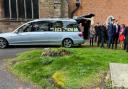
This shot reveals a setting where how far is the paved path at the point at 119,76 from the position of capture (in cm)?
1067

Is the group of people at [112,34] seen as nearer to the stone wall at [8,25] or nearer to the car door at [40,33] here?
the car door at [40,33]

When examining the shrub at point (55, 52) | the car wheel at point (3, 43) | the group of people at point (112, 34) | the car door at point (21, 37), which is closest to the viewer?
the shrub at point (55, 52)

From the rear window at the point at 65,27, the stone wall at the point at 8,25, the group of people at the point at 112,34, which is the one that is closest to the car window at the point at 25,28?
the rear window at the point at 65,27

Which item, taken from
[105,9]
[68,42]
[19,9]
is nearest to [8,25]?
[19,9]

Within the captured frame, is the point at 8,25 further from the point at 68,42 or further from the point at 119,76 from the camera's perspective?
the point at 119,76

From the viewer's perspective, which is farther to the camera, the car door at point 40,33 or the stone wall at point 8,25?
the stone wall at point 8,25

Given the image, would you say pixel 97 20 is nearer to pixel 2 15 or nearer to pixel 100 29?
pixel 2 15

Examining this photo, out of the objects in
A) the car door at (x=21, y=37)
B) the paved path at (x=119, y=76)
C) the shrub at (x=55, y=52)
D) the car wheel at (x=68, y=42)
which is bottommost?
the car wheel at (x=68, y=42)

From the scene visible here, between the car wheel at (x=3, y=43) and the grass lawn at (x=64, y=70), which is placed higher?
the grass lawn at (x=64, y=70)

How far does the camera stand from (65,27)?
86.2 ft

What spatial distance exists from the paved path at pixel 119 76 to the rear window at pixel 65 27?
12.8 metres

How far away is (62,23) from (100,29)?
94.4 inches

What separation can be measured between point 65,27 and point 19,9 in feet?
30.0

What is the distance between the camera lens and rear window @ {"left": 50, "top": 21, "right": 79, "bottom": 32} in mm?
26156
